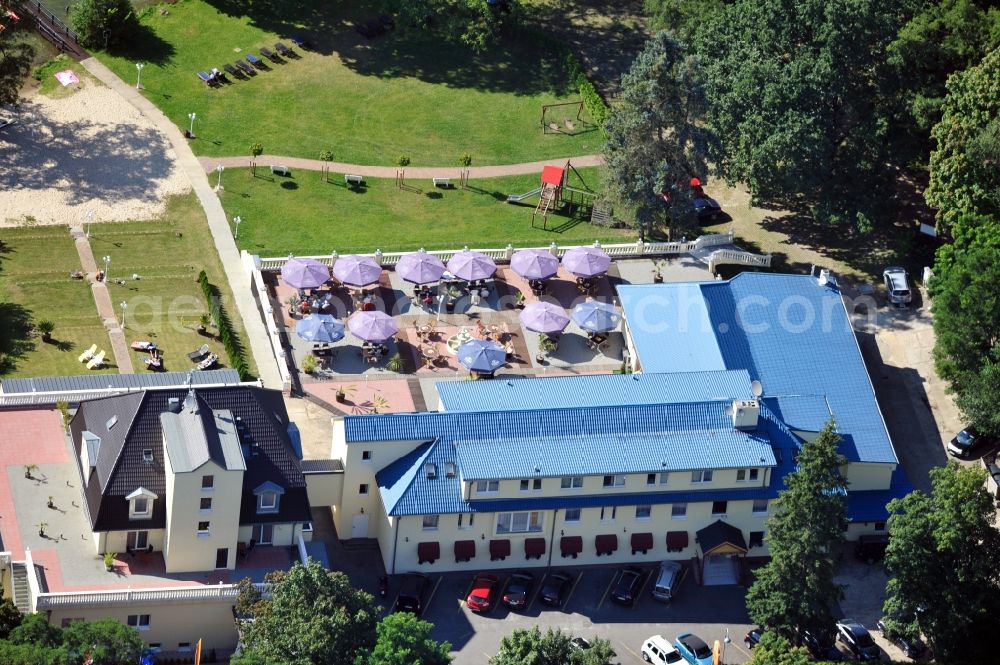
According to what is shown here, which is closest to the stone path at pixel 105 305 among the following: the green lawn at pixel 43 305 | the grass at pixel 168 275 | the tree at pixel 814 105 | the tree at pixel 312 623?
the green lawn at pixel 43 305

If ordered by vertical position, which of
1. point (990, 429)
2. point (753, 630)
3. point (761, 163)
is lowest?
point (753, 630)

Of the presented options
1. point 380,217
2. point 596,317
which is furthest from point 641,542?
point 380,217

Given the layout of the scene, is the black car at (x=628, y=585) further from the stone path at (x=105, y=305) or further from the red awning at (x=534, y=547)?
the stone path at (x=105, y=305)

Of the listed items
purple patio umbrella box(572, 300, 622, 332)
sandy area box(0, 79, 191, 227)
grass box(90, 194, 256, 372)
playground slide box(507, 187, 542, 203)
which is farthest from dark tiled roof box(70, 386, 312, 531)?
playground slide box(507, 187, 542, 203)

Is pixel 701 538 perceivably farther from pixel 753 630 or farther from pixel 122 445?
pixel 122 445

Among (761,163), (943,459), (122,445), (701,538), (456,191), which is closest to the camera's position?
(122,445)

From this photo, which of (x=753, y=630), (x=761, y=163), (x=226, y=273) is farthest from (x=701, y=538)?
(x=226, y=273)

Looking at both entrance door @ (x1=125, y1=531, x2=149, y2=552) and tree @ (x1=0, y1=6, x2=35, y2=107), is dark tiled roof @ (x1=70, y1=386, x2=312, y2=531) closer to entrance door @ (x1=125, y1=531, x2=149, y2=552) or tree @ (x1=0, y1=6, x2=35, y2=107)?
entrance door @ (x1=125, y1=531, x2=149, y2=552)

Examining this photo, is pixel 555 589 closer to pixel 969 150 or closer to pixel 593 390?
pixel 593 390
